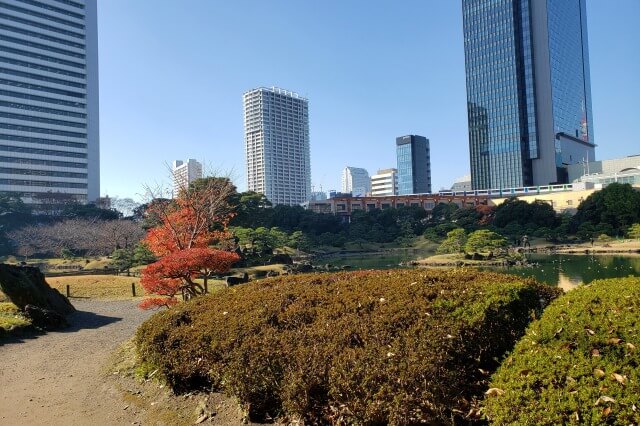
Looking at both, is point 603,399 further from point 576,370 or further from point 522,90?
point 522,90

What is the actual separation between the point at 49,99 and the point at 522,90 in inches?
3311

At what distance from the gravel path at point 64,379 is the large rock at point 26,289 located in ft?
3.18

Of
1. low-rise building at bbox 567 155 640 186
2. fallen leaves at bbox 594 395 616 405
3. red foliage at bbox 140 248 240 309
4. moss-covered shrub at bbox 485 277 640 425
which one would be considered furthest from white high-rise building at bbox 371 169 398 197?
fallen leaves at bbox 594 395 616 405

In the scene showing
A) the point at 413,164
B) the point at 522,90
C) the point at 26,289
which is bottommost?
the point at 26,289

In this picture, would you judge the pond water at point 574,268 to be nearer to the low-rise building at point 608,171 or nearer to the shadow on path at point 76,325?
the shadow on path at point 76,325

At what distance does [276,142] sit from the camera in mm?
Answer: 111500

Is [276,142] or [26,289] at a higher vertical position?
[276,142]

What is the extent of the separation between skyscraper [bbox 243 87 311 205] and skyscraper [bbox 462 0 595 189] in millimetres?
43938

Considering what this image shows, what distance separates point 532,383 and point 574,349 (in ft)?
1.76

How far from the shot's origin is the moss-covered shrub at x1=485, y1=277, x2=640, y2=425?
9.21 ft

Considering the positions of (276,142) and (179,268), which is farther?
(276,142)

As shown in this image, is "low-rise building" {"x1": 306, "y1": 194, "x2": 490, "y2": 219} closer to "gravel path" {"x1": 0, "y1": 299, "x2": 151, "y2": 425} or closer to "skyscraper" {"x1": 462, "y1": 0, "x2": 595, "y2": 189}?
"skyscraper" {"x1": 462, "y1": 0, "x2": 595, "y2": 189}

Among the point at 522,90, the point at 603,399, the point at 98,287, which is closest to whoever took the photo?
the point at 603,399

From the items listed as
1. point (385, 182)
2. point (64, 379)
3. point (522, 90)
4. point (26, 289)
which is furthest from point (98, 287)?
point (385, 182)
